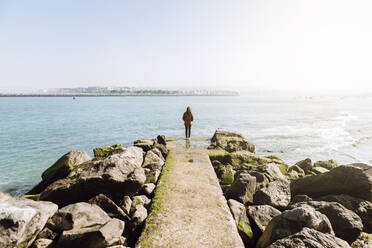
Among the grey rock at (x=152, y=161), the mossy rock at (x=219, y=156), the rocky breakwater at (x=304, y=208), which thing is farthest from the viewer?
the mossy rock at (x=219, y=156)

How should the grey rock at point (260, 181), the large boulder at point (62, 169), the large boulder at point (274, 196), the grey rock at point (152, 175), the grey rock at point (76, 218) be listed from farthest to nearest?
the large boulder at point (62, 169), the grey rock at point (152, 175), the grey rock at point (260, 181), the large boulder at point (274, 196), the grey rock at point (76, 218)

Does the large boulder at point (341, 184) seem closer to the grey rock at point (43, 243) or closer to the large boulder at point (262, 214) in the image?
the large boulder at point (262, 214)

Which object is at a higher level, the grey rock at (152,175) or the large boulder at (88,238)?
the large boulder at (88,238)

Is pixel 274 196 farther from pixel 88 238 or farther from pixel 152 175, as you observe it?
pixel 88 238

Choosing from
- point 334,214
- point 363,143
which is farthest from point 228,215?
point 363,143

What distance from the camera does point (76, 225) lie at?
5102 mm

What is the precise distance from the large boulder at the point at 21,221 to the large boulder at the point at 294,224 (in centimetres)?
488

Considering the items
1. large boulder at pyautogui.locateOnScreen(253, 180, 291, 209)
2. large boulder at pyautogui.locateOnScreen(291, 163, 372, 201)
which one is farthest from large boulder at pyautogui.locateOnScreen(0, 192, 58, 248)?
large boulder at pyautogui.locateOnScreen(291, 163, 372, 201)

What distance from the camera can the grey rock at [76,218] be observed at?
16.8 ft

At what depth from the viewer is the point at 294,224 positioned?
453 cm

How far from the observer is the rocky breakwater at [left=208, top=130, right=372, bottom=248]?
4.45m

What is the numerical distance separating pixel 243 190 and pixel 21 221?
5699 mm

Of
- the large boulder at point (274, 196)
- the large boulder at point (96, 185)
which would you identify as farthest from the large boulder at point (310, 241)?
the large boulder at point (96, 185)

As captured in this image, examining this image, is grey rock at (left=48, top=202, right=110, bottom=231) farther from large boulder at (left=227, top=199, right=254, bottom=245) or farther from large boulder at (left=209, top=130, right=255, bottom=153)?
large boulder at (left=209, top=130, right=255, bottom=153)
